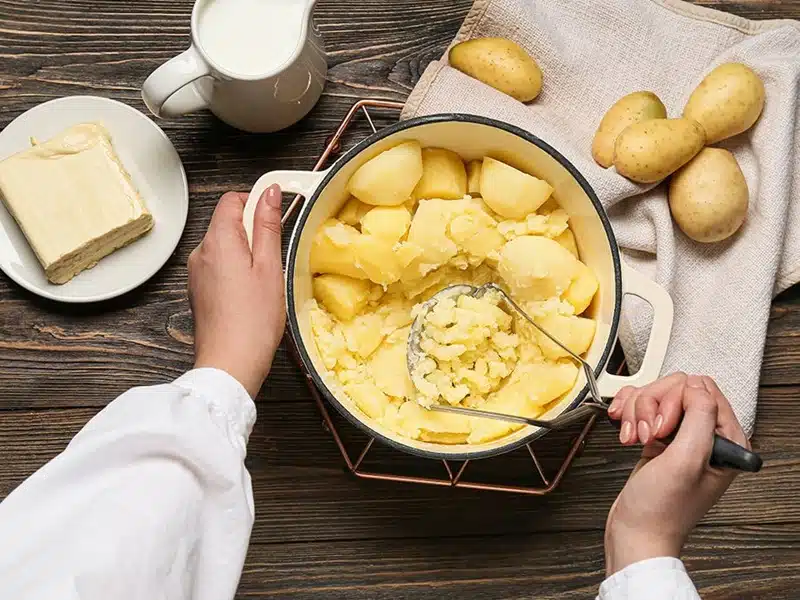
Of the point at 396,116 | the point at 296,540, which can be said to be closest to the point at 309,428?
the point at 296,540

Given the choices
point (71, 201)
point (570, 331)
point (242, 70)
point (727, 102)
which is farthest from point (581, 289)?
point (71, 201)

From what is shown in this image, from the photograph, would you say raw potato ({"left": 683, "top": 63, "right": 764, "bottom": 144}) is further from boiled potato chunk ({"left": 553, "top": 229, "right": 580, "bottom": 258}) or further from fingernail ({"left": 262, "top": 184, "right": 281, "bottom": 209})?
fingernail ({"left": 262, "top": 184, "right": 281, "bottom": 209})

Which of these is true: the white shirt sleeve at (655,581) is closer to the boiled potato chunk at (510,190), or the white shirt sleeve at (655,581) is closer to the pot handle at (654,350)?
the pot handle at (654,350)

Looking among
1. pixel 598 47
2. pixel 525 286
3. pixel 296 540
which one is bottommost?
pixel 296 540

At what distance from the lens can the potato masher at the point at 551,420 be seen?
24.1 inches

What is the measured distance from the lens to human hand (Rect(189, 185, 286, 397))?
28.7 inches

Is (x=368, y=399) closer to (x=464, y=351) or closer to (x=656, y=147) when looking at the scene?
(x=464, y=351)

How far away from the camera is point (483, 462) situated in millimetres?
901

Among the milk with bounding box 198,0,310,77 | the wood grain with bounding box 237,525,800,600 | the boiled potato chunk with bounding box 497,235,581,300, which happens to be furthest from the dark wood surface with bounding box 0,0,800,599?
the boiled potato chunk with bounding box 497,235,581,300

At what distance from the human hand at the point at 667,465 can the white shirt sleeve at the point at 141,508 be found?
312mm

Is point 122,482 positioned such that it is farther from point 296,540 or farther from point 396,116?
point 396,116

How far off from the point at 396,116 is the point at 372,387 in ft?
1.05

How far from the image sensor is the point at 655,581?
2.17 feet

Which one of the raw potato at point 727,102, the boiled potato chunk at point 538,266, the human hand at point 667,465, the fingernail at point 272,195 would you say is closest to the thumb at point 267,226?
the fingernail at point 272,195
